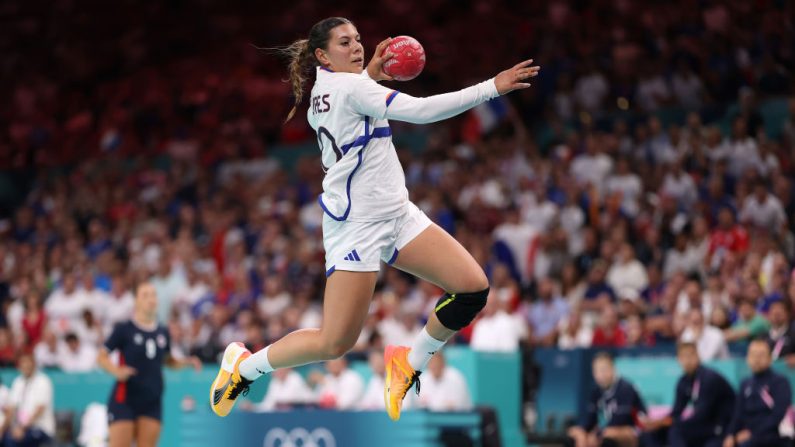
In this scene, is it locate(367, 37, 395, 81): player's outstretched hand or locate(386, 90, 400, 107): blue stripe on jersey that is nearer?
locate(386, 90, 400, 107): blue stripe on jersey

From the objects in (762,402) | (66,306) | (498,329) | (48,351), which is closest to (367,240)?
(762,402)

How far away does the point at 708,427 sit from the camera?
45.6 feet

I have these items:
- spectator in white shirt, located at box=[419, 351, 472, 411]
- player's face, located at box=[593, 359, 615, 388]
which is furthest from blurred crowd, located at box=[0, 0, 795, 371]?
spectator in white shirt, located at box=[419, 351, 472, 411]

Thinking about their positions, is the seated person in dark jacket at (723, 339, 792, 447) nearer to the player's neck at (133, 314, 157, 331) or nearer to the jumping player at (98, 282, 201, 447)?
the jumping player at (98, 282, 201, 447)

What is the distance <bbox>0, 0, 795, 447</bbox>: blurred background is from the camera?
16.0m

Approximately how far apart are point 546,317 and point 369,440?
16.7 feet

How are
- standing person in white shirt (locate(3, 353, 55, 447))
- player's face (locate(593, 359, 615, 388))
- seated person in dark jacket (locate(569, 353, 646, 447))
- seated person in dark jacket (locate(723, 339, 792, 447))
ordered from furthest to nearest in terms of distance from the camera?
standing person in white shirt (locate(3, 353, 55, 447)), player's face (locate(593, 359, 615, 388)), seated person in dark jacket (locate(569, 353, 646, 447)), seated person in dark jacket (locate(723, 339, 792, 447))

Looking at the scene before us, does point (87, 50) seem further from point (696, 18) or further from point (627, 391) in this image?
point (627, 391)

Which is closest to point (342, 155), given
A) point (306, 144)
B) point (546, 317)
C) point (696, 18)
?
point (546, 317)

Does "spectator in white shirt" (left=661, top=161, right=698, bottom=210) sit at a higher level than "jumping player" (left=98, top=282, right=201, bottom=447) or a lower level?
higher

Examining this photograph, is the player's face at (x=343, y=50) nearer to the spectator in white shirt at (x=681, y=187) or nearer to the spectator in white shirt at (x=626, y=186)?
the spectator in white shirt at (x=681, y=187)

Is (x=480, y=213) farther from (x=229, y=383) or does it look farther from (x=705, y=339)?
(x=229, y=383)

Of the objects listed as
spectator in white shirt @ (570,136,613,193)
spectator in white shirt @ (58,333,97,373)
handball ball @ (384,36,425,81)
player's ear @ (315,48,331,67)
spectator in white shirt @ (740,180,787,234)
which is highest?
spectator in white shirt @ (570,136,613,193)

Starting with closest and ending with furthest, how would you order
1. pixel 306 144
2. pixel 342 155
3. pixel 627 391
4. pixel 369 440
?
pixel 342 155
pixel 369 440
pixel 627 391
pixel 306 144
